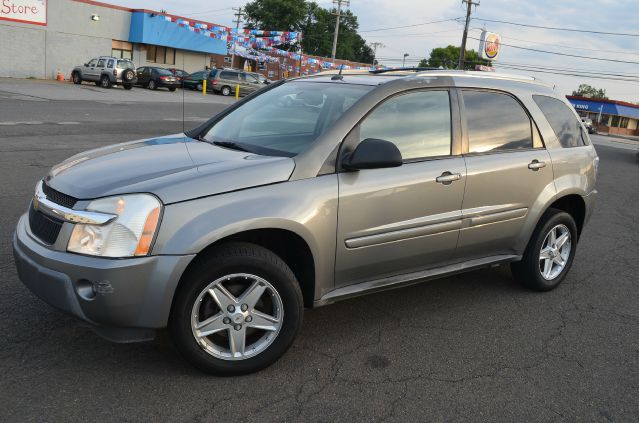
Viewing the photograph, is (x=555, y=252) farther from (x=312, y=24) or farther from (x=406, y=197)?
(x=312, y=24)

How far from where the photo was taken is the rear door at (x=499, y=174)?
428cm

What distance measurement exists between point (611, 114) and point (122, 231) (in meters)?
86.0

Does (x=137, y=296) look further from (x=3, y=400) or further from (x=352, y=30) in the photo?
(x=352, y=30)

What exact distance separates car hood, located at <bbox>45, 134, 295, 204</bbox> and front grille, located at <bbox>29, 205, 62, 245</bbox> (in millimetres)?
174

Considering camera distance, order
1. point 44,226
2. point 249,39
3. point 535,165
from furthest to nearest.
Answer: point 249,39 < point 535,165 < point 44,226

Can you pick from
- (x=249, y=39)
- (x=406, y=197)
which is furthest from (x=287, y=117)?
(x=249, y=39)

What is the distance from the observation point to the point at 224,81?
3934 cm

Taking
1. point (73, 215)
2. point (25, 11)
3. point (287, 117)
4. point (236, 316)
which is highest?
point (25, 11)

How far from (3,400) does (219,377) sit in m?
1.06

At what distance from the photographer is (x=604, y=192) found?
11.4 m

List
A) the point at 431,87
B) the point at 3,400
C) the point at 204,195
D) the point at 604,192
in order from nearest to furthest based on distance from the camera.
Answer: the point at 3,400 < the point at 204,195 < the point at 431,87 < the point at 604,192

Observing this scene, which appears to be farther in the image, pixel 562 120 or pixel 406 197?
pixel 562 120

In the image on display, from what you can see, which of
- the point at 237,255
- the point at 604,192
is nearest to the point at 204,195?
the point at 237,255

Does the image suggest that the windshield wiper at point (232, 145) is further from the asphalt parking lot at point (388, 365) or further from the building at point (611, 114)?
the building at point (611, 114)
